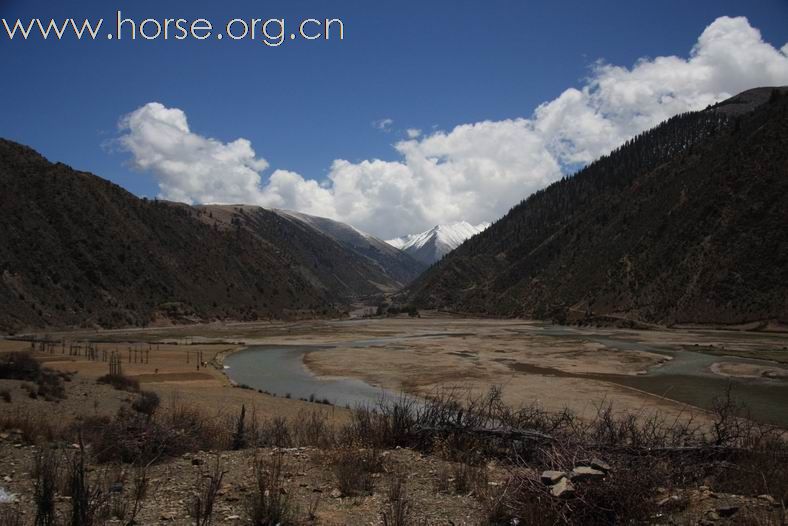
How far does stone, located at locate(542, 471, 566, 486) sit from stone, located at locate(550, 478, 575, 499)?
20 centimetres

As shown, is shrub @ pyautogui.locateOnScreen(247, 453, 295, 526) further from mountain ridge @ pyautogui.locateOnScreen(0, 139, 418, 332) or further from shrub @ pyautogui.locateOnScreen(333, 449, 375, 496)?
mountain ridge @ pyautogui.locateOnScreen(0, 139, 418, 332)

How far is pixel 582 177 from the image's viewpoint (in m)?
194

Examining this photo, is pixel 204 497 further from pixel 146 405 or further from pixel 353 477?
pixel 146 405

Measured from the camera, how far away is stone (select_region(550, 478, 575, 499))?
242 inches

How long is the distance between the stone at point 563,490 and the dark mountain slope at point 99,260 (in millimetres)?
71770

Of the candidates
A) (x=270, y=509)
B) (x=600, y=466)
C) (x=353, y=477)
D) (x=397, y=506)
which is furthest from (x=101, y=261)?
(x=600, y=466)

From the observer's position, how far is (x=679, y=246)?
86.9 metres

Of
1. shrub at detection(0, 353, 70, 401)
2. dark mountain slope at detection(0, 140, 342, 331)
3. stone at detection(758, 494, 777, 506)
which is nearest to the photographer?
stone at detection(758, 494, 777, 506)

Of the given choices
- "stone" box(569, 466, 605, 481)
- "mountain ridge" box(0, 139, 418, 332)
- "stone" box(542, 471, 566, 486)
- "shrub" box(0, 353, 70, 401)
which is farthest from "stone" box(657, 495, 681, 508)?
"mountain ridge" box(0, 139, 418, 332)

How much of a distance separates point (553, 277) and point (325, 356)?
294 ft

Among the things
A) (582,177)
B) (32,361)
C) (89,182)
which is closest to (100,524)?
(32,361)

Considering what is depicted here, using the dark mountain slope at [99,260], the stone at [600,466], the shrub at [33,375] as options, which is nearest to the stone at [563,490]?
the stone at [600,466]

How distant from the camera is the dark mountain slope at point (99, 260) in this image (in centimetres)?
7281

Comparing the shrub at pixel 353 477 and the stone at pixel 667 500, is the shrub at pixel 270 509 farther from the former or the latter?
the stone at pixel 667 500
